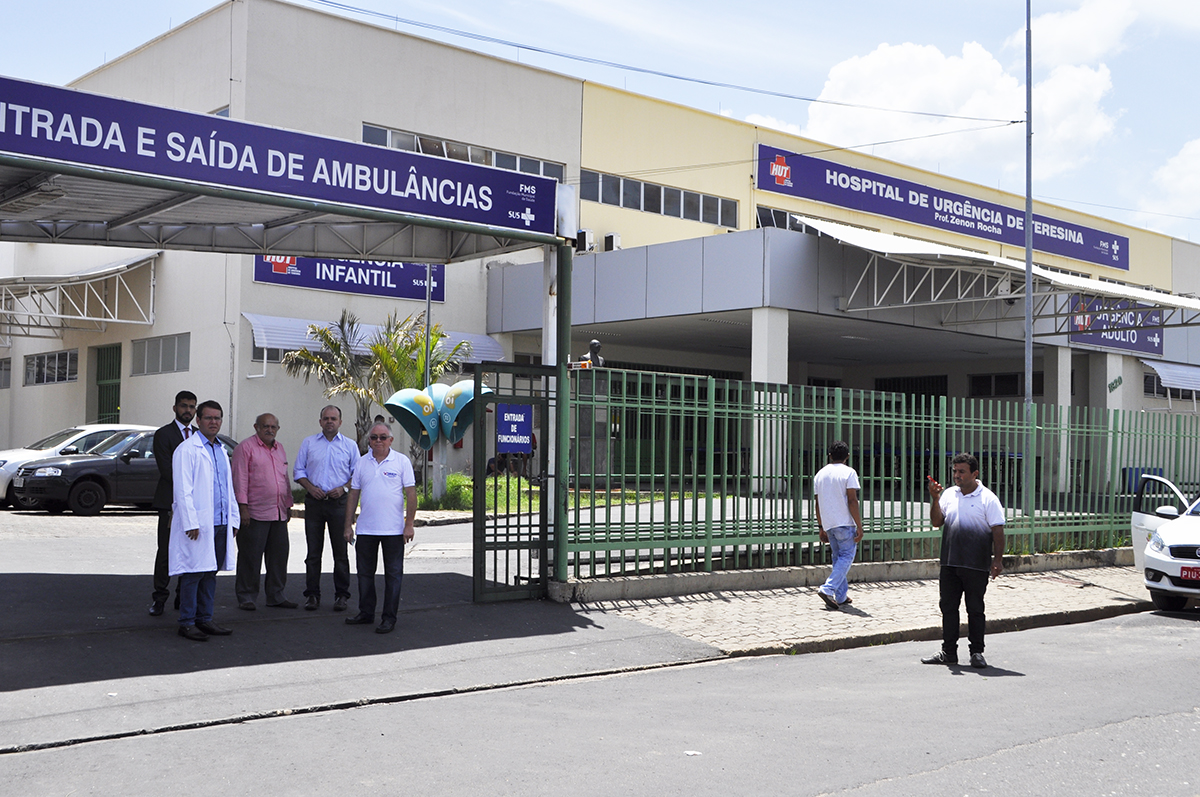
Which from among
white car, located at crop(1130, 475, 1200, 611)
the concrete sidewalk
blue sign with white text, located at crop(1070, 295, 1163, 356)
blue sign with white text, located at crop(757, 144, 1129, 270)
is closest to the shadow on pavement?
the concrete sidewalk

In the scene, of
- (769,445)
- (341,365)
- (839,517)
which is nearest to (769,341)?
(341,365)

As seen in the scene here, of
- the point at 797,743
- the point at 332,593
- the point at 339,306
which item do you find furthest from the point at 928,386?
the point at 797,743

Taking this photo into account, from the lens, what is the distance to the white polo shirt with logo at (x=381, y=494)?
874cm

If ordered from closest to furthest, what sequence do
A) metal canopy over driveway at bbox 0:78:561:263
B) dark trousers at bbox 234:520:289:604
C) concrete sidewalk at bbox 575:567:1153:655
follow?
metal canopy over driveway at bbox 0:78:561:263
dark trousers at bbox 234:520:289:604
concrete sidewalk at bbox 575:567:1153:655

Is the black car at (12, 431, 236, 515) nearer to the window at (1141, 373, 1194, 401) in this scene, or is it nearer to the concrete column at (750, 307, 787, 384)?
the concrete column at (750, 307, 787, 384)

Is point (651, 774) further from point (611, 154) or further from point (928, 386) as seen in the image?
point (928, 386)

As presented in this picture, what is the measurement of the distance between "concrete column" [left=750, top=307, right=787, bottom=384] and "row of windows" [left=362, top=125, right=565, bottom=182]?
5.93 m

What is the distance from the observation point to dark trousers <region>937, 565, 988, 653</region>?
27.7ft

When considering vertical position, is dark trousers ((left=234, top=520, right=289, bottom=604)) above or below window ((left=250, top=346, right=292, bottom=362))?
below

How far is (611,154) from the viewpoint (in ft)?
97.1

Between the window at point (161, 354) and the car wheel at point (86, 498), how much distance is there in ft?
22.3

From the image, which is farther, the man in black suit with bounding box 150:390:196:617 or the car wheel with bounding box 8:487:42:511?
the car wheel with bounding box 8:487:42:511

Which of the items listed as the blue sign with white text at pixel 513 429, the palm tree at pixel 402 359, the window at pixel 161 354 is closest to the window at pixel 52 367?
the window at pixel 161 354

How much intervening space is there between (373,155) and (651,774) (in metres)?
6.17
